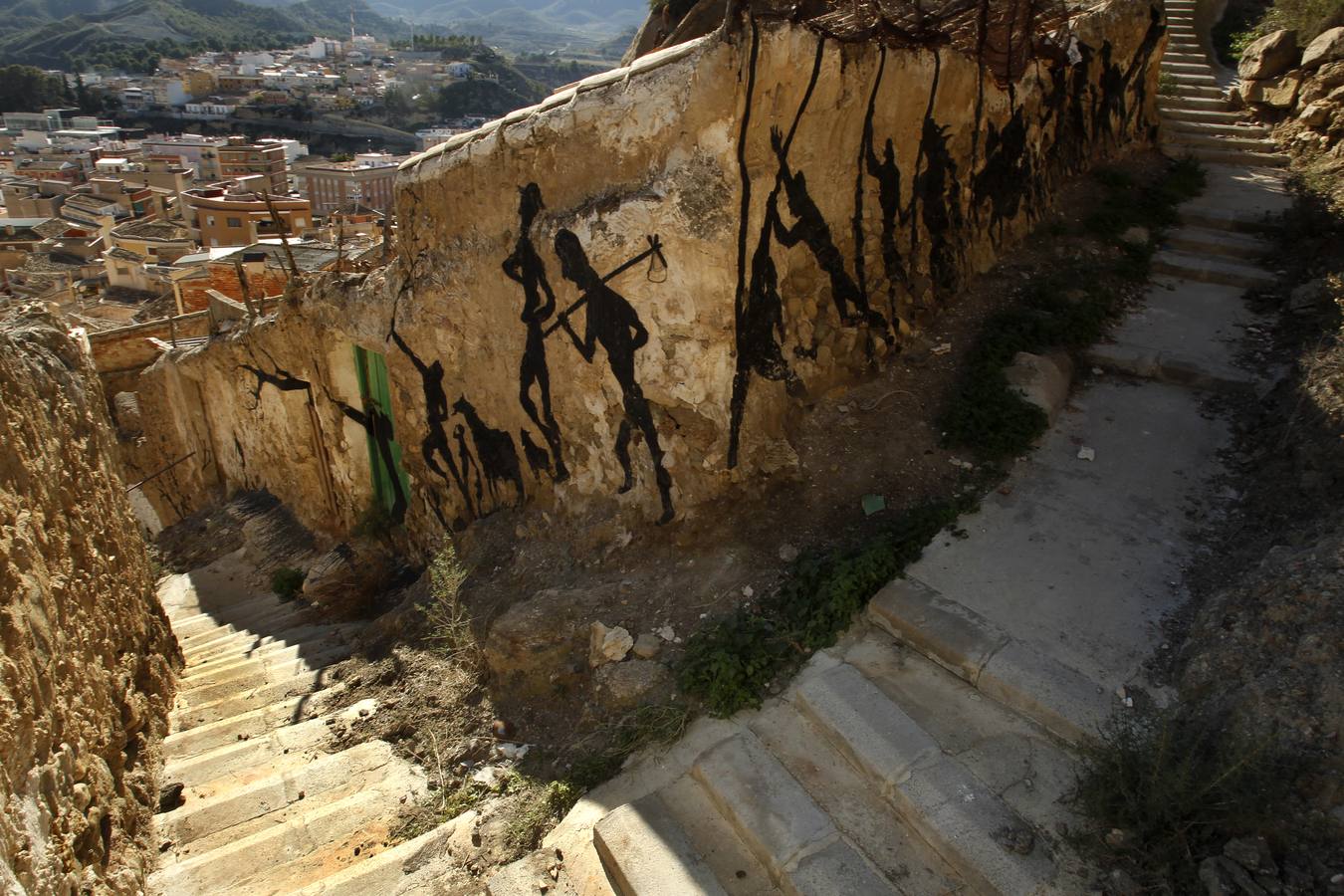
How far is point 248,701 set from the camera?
17.9 feet

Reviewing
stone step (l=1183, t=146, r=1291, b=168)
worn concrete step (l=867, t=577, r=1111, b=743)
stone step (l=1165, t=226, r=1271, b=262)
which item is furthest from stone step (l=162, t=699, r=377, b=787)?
stone step (l=1183, t=146, r=1291, b=168)

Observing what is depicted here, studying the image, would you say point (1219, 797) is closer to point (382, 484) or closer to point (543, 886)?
point (543, 886)

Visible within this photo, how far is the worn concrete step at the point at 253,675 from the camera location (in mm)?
5625

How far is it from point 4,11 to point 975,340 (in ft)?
665

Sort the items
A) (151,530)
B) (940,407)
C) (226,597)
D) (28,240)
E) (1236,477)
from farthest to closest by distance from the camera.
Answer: (28,240) < (151,530) < (226,597) < (940,407) < (1236,477)

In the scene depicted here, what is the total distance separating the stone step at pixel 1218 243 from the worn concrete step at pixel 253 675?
798cm

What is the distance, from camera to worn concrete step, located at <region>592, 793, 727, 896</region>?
3.24 m

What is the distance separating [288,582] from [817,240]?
264 inches

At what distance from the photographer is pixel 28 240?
113ft

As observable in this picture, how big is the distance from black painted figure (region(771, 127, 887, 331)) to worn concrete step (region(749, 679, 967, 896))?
94.5 inches

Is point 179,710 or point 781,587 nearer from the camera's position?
point 781,587

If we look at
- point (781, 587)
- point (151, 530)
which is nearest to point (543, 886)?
point (781, 587)

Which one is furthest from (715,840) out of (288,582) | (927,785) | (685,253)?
(288,582)

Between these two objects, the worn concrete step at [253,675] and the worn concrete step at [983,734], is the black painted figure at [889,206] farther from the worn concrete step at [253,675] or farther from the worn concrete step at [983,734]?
the worn concrete step at [253,675]
